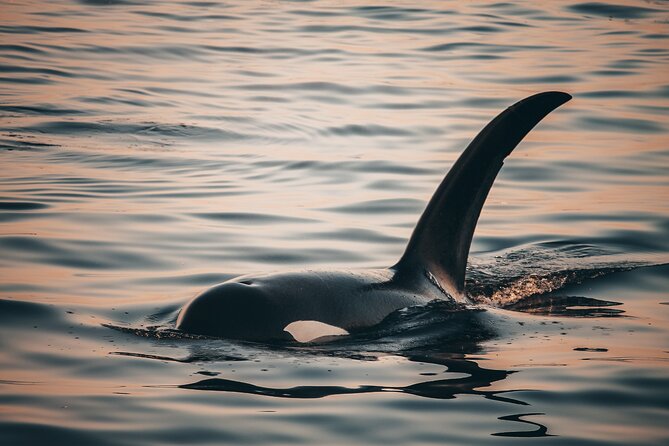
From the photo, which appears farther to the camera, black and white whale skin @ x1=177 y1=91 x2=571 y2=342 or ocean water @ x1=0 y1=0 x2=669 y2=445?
black and white whale skin @ x1=177 y1=91 x2=571 y2=342

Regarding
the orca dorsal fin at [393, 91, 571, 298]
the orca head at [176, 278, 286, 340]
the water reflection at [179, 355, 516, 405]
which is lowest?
the water reflection at [179, 355, 516, 405]

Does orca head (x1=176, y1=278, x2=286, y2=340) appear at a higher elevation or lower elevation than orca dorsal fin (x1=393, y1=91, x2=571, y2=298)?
lower

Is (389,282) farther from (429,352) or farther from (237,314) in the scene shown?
(237,314)

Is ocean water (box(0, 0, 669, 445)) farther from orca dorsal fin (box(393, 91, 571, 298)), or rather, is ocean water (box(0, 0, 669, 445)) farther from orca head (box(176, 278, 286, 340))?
orca dorsal fin (box(393, 91, 571, 298))

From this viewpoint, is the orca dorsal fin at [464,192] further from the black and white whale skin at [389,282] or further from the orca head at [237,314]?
the orca head at [237,314]

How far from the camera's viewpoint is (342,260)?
8.45m

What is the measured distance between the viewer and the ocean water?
490 cm

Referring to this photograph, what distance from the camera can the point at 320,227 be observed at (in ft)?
31.9

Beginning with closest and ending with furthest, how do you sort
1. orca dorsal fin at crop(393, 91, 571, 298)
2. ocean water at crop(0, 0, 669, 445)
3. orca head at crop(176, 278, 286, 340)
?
1. ocean water at crop(0, 0, 669, 445)
2. orca head at crop(176, 278, 286, 340)
3. orca dorsal fin at crop(393, 91, 571, 298)

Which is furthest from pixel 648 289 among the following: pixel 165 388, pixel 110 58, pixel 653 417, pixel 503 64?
pixel 110 58

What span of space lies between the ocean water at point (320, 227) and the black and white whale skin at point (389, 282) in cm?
12

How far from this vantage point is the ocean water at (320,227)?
490cm

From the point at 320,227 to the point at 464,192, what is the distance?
3.26m

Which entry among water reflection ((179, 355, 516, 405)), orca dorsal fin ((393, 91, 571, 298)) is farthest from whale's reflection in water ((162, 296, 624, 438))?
orca dorsal fin ((393, 91, 571, 298))
